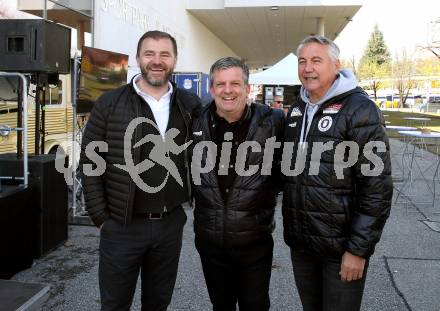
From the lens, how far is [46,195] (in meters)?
5.05

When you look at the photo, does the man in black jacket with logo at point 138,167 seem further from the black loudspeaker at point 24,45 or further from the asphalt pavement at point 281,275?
the black loudspeaker at point 24,45

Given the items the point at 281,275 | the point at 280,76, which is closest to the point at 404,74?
the point at 280,76

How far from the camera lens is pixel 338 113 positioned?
224cm

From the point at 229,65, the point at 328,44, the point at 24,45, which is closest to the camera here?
the point at 328,44

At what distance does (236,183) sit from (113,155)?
748 mm

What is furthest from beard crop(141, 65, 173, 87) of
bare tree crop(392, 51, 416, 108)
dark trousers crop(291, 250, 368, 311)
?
bare tree crop(392, 51, 416, 108)

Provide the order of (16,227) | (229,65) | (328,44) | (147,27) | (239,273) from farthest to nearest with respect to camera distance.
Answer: (147,27) < (16,227) < (239,273) < (229,65) < (328,44)

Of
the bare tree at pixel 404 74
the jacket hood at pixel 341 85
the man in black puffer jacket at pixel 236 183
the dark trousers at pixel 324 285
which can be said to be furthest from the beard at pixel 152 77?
the bare tree at pixel 404 74

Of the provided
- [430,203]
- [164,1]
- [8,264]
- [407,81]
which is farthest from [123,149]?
[407,81]

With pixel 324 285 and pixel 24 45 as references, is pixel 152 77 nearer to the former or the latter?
pixel 324 285

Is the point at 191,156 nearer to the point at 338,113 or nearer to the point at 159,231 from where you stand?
the point at 159,231

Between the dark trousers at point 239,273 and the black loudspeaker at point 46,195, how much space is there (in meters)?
2.91

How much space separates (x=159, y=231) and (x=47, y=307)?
1687mm

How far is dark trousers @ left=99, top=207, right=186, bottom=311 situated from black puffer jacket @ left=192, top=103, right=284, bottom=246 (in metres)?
0.29
